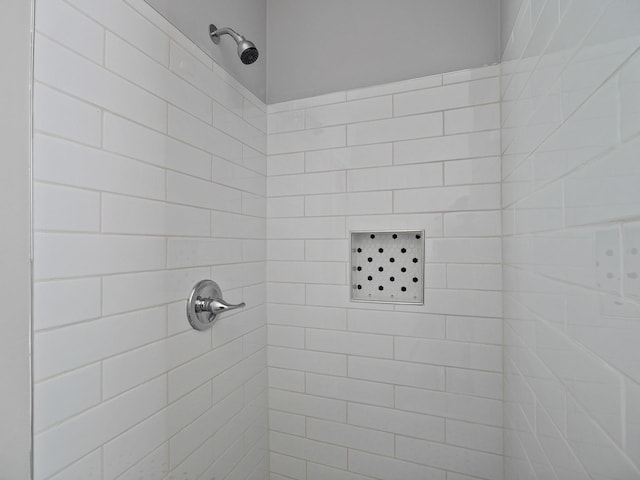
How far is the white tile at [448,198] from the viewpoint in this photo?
1162mm

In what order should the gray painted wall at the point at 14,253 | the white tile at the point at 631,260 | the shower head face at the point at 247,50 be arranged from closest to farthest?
the white tile at the point at 631,260
the gray painted wall at the point at 14,253
the shower head face at the point at 247,50

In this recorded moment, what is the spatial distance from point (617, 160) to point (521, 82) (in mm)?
592

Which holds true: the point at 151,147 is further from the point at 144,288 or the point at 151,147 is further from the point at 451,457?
the point at 451,457

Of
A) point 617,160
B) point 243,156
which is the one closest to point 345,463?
point 243,156

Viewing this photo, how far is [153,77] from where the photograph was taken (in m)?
0.88

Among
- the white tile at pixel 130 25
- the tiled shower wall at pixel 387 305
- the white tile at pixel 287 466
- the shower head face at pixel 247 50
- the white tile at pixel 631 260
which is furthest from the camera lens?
the white tile at pixel 287 466

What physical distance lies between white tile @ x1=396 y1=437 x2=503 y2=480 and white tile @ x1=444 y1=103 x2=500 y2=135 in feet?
3.71

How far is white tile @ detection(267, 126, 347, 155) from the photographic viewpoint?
1.35 meters

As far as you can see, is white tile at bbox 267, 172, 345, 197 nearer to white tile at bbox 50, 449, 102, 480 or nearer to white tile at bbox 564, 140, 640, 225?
white tile at bbox 564, 140, 640, 225

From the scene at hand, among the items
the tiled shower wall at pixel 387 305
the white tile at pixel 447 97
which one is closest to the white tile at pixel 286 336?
the tiled shower wall at pixel 387 305

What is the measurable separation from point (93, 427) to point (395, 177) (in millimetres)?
1144

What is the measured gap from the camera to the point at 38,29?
2.05 feet

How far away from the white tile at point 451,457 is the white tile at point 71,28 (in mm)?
1502

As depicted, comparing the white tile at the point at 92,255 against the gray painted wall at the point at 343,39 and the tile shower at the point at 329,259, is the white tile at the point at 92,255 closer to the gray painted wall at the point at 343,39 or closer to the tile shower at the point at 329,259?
the tile shower at the point at 329,259
